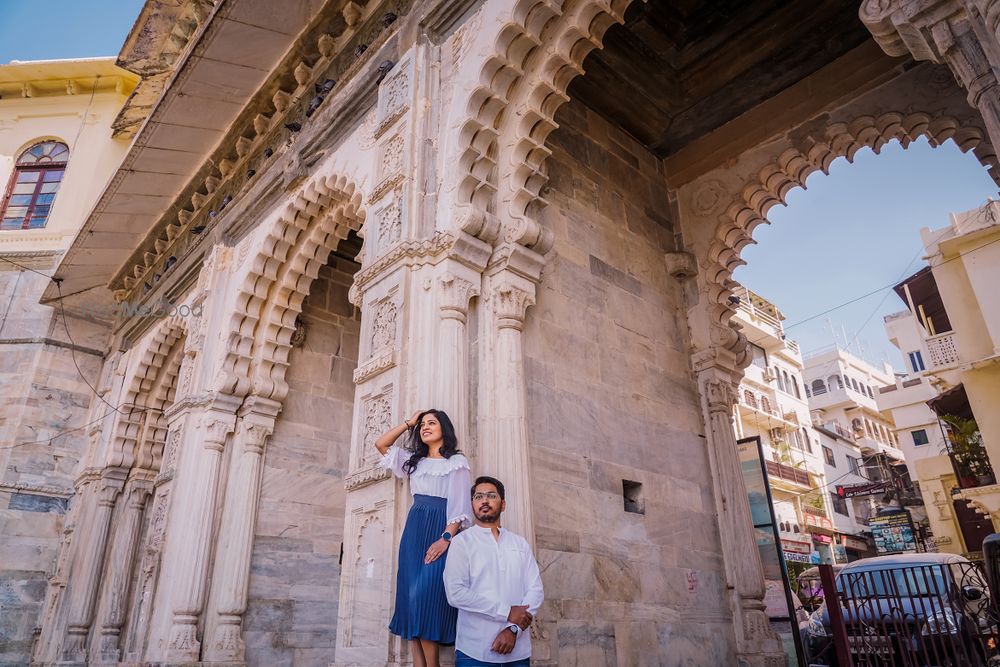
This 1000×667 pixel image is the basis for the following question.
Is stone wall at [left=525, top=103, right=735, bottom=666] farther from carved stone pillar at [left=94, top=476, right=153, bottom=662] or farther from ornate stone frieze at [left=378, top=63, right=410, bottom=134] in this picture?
carved stone pillar at [left=94, top=476, right=153, bottom=662]

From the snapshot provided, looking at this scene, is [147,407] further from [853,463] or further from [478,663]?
[853,463]

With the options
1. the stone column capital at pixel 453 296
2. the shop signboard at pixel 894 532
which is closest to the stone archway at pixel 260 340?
the stone column capital at pixel 453 296

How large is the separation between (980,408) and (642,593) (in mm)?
11353

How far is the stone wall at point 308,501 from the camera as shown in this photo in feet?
22.7

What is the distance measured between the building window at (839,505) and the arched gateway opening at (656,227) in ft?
86.7

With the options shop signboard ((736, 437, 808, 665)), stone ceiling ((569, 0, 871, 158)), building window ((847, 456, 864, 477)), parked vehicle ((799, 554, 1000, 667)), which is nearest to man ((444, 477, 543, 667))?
parked vehicle ((799, 554, 1000, 667))

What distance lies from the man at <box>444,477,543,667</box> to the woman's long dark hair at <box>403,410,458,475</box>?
645 mm

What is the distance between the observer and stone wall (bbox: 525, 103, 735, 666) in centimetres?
460

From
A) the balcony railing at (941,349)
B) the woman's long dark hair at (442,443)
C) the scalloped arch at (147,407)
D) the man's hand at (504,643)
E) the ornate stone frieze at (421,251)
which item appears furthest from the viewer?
the balcony railing at (941,349)

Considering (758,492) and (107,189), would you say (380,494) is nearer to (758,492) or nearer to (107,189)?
(758,492)

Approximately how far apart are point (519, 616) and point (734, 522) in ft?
12.1

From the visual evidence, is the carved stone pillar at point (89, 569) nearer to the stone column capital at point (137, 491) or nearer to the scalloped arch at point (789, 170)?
the stone column capital at point (137, 491)

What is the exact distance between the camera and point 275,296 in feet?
24.4

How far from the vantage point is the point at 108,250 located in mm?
10523
